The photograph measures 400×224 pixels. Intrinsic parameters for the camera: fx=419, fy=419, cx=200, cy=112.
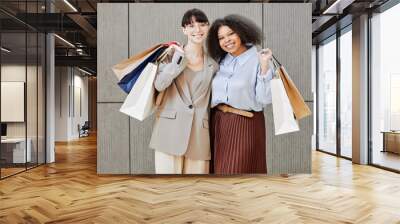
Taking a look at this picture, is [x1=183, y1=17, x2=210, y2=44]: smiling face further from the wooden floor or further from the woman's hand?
Answer: the wooden floor

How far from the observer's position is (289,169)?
21.8 feet

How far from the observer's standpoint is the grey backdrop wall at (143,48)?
6508 mm

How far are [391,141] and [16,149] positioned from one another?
269 inches

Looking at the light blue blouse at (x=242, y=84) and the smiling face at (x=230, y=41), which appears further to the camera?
the smiling face at (x=230, y=41)

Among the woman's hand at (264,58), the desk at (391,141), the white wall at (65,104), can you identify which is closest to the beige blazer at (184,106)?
the woman's hand at (264,58)

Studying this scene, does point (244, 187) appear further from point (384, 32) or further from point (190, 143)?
point (384, 32)

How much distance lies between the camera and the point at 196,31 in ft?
20.4

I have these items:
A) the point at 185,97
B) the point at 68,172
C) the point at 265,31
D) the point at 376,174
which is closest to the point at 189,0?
the point at 265,31

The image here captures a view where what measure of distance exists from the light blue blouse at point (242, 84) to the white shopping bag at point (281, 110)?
9cm

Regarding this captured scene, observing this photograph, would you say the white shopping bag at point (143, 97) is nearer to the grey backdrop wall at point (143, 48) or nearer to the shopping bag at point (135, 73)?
the shopping bag at point (135, 73)

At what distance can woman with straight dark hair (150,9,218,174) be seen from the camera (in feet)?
19.0

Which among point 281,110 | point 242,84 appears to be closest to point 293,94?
point 281,110

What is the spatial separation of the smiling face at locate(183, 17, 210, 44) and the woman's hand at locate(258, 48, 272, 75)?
0.85 meters

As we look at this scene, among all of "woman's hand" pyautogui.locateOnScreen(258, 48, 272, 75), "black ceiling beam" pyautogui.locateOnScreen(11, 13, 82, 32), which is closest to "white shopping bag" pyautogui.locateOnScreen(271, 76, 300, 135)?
"woman's hand" pyautogui.locateOnScreen(258, 48, 272, 75)
